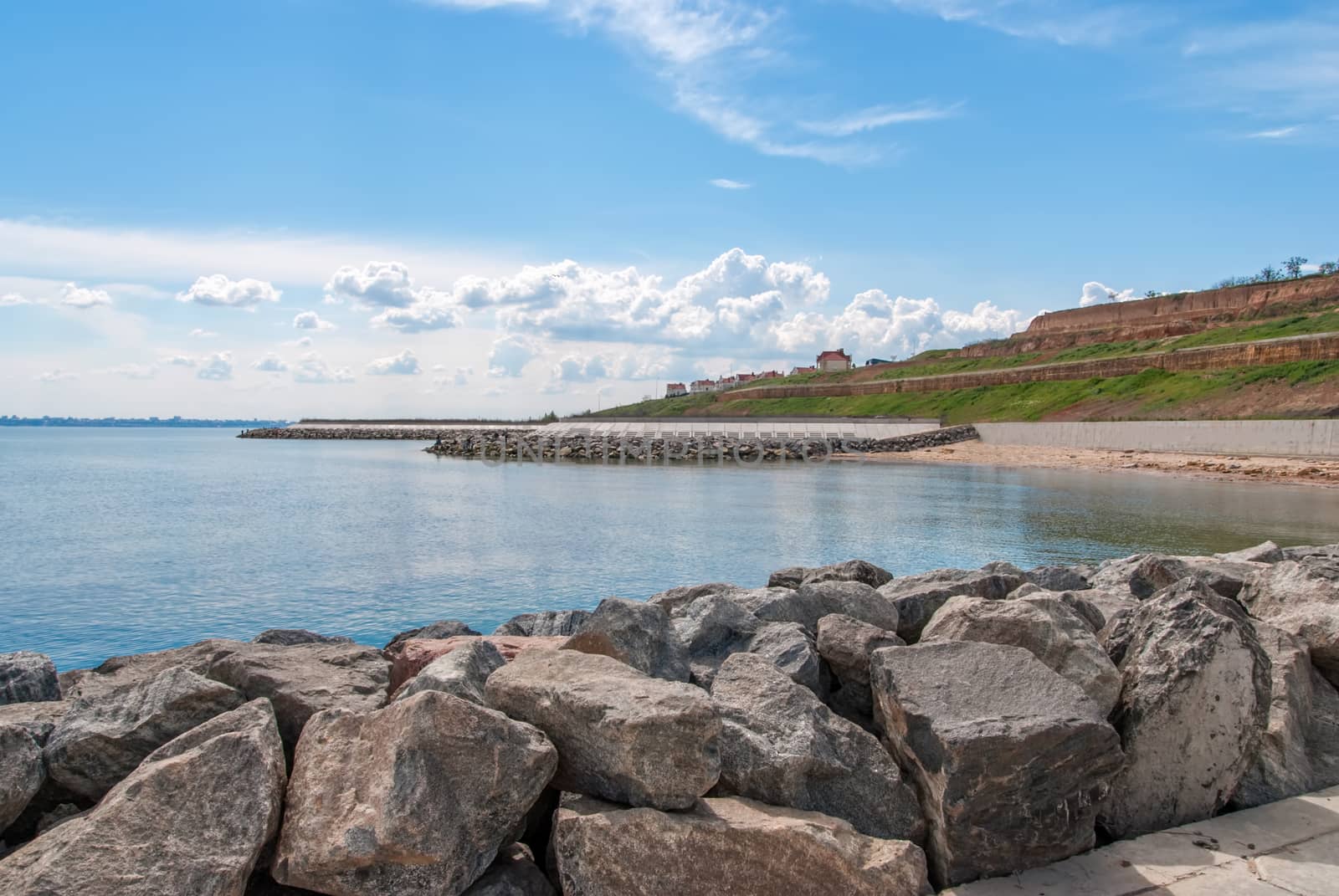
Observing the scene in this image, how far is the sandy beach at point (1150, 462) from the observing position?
35.6 meters

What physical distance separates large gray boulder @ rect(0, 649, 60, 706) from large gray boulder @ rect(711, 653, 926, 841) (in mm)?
4251

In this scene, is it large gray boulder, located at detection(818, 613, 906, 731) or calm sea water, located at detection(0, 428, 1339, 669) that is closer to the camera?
large gray boulder, located at detection(818, 613, 906, 731)

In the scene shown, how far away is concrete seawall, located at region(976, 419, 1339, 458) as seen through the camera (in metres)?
38.9

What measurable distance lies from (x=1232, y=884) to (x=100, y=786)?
5263mm

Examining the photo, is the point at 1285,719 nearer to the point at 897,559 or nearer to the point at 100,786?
the point at 100,786

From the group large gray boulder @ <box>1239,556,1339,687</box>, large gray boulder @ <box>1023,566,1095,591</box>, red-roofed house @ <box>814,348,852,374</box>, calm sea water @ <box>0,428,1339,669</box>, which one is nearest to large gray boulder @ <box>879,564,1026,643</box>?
large gray boulder @ <box>1023,566,1095,591</box>

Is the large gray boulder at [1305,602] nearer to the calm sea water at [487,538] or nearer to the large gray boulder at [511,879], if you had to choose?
the large gray boulder at [511,879]

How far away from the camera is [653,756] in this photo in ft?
12.5

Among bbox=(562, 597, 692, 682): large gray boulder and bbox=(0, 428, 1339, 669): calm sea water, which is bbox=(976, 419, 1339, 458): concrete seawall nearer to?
bbox=(0, 428, 1339, 669): calm sea water

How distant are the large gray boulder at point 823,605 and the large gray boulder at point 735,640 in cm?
30

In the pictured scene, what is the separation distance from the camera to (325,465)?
56.6 meters

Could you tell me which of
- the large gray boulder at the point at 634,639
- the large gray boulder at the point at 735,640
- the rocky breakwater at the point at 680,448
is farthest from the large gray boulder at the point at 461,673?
the rocky breakwater at the point at 680,448

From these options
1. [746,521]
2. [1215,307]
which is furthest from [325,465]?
[1215,307]

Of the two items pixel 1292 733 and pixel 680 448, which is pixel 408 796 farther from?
pixel 680 448
